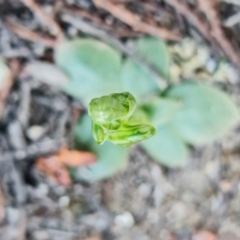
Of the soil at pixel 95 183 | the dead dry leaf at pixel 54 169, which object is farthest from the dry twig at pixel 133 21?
the dead dry leaf at pixel 54 169

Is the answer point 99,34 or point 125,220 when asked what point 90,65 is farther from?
point 125,220

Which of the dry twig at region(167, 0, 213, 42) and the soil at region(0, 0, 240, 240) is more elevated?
the dry twig at region(167, 0, 213, 42)

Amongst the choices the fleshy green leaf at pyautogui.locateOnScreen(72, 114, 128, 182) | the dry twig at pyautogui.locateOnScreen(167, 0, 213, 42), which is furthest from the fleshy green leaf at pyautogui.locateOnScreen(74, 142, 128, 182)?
the dry twig at pyautogui.locateOnScreen(167, 0, 213, 42)

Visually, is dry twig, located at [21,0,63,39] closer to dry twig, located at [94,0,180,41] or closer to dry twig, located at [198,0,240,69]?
dry twig, located at [94,0,180,41]

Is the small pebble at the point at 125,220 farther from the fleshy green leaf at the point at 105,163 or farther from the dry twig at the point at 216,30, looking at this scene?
the dry twig at the point at 216,30

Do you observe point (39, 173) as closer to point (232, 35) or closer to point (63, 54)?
point (63, 54)

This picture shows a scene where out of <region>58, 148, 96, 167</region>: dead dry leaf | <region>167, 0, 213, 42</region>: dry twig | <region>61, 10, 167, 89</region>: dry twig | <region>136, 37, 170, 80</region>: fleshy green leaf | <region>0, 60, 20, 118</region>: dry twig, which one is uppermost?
<region>167, 0, 213, 42</region>: dry twig
